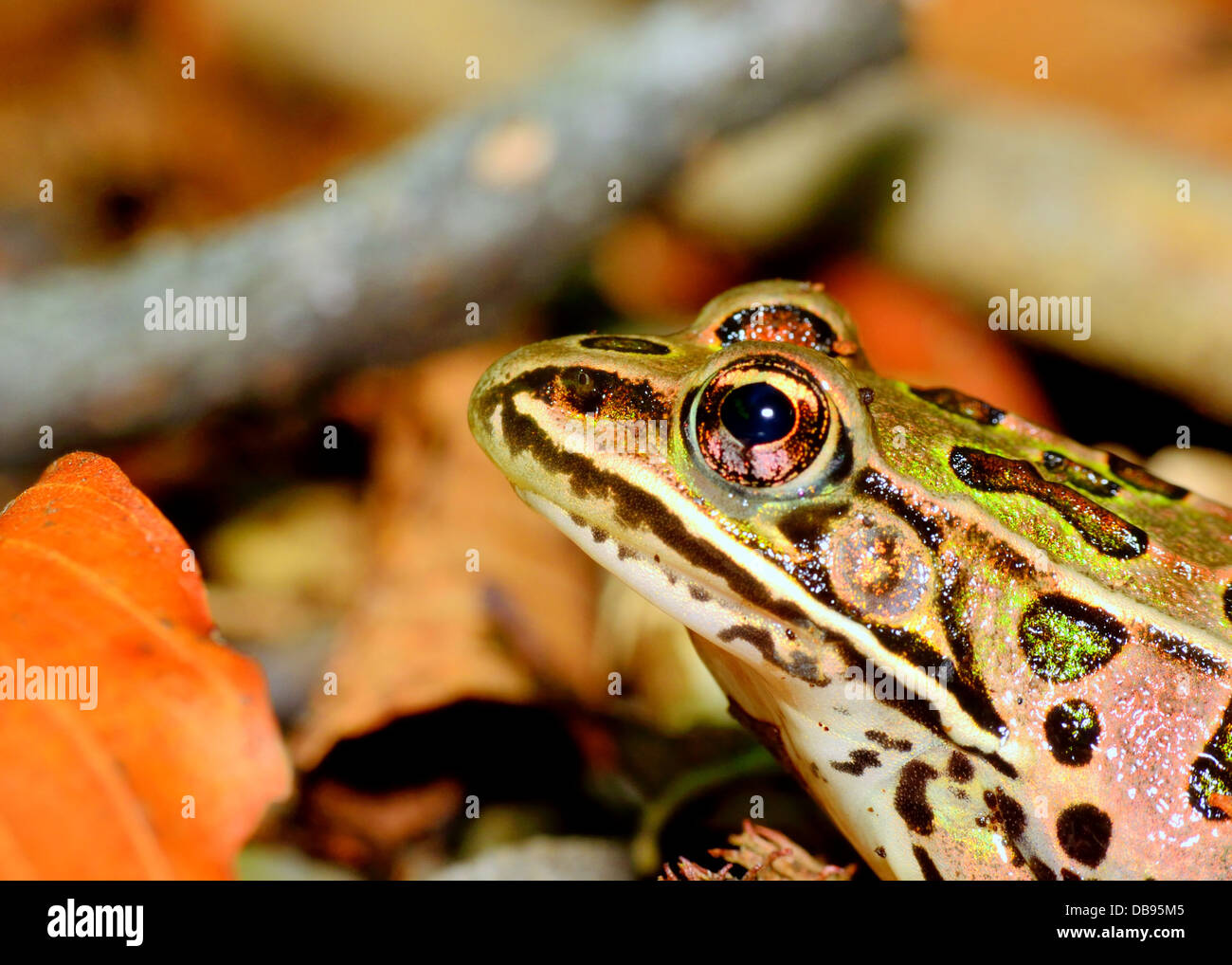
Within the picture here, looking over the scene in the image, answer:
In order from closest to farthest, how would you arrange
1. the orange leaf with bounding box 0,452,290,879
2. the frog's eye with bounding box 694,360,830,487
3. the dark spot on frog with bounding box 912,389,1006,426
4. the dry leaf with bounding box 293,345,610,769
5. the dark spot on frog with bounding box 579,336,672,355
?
the orange leaf with bounding box 0,452,290,879 → the frog's eye with bounding box 694,360,830,487 → the dark spot on frog with bounding box 579,336,672,355 → the dark spot on frog with bounding box 912,389,1006,426 → the dry leaf with bounding box 293,345,610,769

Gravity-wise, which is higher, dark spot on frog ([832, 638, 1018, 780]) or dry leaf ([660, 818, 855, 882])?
dark spot on frog ([832, 638, 1018, 780])

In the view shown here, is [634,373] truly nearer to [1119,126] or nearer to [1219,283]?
[1219,283]

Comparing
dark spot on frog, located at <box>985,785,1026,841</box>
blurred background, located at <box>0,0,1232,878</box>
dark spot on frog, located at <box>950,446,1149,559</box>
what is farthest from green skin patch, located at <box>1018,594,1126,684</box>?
blurred background, located at <box>0,0,1232,878</box>

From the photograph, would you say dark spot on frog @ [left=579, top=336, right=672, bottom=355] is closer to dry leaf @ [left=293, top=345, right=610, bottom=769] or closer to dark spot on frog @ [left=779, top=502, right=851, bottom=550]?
dark spot on frog @ [left=779, top=502, right=851, bottom=550]

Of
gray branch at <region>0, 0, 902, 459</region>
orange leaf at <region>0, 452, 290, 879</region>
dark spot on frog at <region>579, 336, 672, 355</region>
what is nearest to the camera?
orange leaf at <region>0, 452, 290, 879</region>

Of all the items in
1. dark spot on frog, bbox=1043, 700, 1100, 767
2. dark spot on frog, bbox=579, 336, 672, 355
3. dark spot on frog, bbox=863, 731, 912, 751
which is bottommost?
dark spot on frog, bbox=863, 731, 912, 751

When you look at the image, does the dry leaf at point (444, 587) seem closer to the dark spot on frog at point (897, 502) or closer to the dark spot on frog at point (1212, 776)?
the dark spot on frog at point (897, 502)
